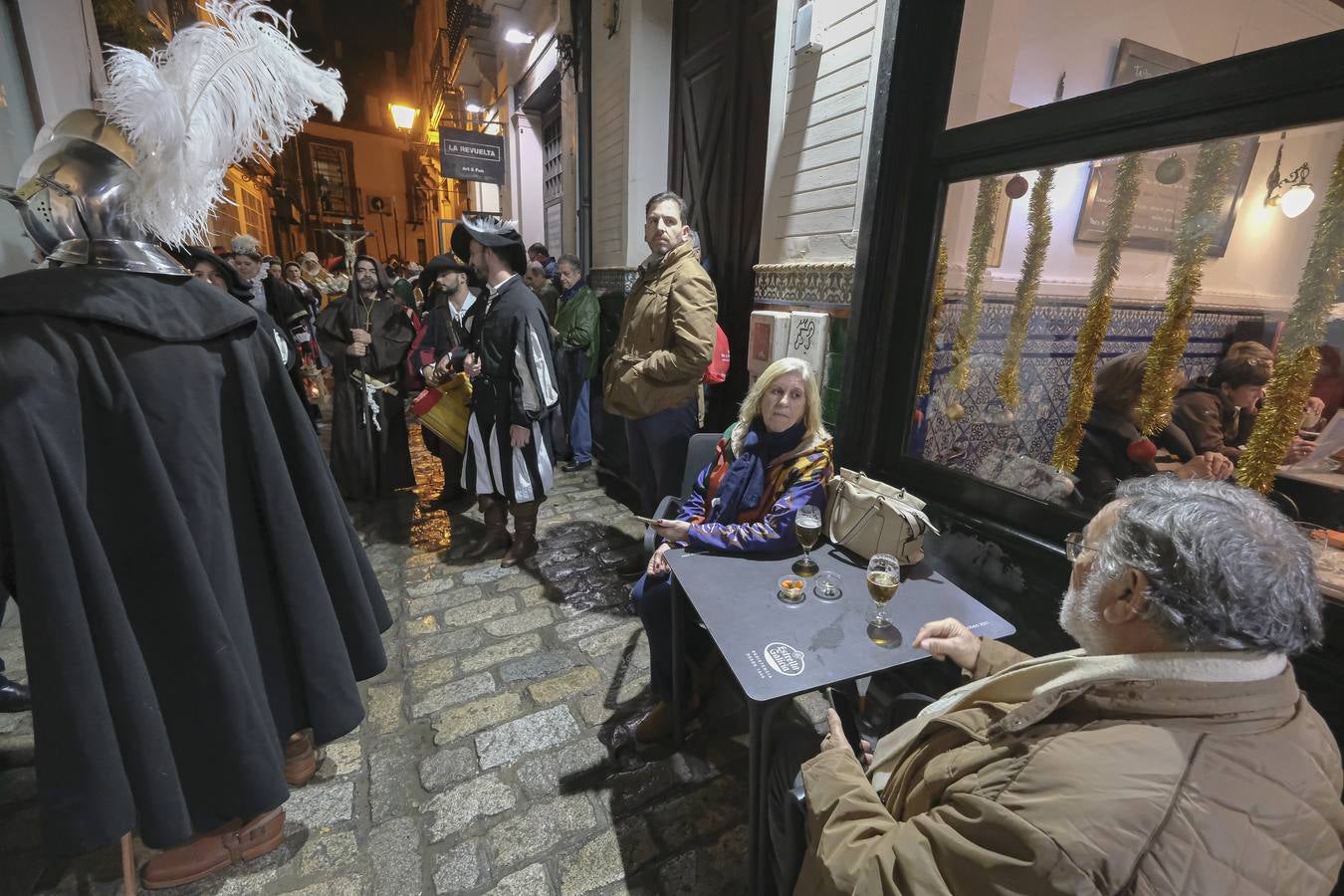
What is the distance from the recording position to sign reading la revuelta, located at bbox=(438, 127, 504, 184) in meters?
7.32

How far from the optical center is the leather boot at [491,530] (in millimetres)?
3883

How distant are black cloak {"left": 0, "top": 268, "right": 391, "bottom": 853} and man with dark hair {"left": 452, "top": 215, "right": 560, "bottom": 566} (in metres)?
1.77

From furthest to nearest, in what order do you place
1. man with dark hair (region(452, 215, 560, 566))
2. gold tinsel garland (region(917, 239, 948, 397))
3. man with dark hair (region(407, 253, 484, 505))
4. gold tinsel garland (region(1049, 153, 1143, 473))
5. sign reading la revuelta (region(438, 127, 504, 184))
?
sign reading la revuelta (region(438, 127, 504, 184)) < man with dark hair (region(407, 253, 484, 505)) < man with dark hair (region(452, 215, 560, 566)) < gold tinsel garland (region(917, 239, 948, 397)) < gold tinsel garland (region(1049, 153, 1143, 473))

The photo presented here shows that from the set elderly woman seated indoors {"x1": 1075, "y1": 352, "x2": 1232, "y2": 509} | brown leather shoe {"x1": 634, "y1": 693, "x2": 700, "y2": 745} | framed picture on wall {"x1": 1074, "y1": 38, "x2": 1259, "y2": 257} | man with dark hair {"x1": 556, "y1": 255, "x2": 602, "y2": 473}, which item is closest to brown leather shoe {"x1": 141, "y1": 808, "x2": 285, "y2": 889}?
brown leather shoe {"x1": 634, "y1": 693, "x2": 700, "y2": 745}

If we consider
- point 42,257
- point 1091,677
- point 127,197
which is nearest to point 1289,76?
point 1091,677

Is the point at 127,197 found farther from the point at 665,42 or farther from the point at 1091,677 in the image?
the point at 665,42

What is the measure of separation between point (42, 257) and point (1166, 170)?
10.9 ft

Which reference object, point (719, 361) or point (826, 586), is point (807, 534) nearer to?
point (826, 586)

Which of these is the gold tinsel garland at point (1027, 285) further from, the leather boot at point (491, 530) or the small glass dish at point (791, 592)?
the leather boot at point (491, 530)

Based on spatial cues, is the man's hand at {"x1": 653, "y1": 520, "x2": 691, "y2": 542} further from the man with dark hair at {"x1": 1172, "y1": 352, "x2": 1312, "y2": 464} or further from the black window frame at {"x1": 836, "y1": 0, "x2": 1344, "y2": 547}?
the man with dark hair at {"x1": 1172, "y1": 352, "x2": 1312, "y2": 464}

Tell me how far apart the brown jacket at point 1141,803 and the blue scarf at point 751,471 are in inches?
53.7

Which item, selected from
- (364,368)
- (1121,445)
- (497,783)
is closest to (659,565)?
(497,783)

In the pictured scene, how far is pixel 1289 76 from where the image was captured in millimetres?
1447

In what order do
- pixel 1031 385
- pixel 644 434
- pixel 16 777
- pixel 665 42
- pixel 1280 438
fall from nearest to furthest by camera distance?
pixel 1280 438, pixel 16 777, pixel 1031 385, pixel 644 434, pixel 665 42
